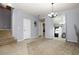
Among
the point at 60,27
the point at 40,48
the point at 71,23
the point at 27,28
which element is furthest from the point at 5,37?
the point at 71,23

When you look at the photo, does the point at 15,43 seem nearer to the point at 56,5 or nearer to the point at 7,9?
the point at 7,9

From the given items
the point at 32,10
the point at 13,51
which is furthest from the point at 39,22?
the point at 13,51

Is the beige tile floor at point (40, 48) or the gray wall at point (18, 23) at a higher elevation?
the gray wall at point (18, 23)

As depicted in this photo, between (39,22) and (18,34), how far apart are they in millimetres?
503

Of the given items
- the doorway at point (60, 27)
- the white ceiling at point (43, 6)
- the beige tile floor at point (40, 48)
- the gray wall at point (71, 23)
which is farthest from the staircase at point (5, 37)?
the gray wall at point (71, 23)

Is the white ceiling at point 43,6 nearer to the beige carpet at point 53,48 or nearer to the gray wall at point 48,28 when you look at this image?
the gray wall at point 48,28

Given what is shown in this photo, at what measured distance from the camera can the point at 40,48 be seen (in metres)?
1.83

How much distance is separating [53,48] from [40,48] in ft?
0.81

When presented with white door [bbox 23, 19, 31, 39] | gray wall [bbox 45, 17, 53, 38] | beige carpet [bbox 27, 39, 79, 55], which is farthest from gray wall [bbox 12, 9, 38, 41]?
gray wall [bbox 45, 17, 53, 38]

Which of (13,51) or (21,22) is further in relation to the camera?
(21,22)

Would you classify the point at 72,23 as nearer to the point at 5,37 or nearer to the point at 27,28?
the point at 27,28

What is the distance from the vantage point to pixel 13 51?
70.2 inches

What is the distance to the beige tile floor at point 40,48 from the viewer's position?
70.1 inches
